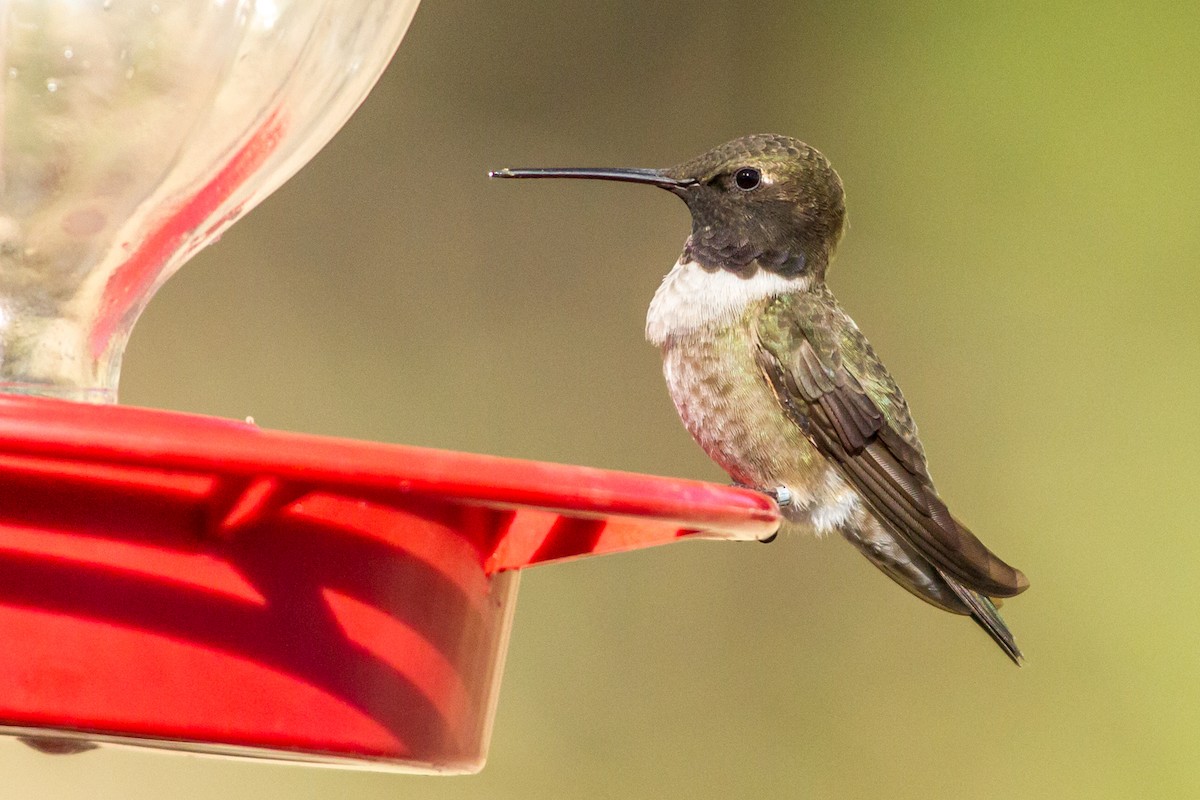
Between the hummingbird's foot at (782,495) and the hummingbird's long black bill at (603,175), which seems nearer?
the hummingbird's long black bill at (603,175)

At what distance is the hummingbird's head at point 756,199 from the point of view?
2.04m

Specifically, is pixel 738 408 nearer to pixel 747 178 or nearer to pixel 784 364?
pixel 784 364

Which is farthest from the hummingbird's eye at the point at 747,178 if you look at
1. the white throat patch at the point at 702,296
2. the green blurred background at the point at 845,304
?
the green blurred background at the point at 845,304

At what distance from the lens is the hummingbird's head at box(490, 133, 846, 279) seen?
2043mm

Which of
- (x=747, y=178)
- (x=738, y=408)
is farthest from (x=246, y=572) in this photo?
A: (x=747, y=178)

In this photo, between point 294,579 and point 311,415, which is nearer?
point 294,579

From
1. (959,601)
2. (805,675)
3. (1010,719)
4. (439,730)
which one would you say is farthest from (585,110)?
(439,730)

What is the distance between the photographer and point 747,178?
6.67 feet

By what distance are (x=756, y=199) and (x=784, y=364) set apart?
0.23 metres

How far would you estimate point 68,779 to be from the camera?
9.29 feet

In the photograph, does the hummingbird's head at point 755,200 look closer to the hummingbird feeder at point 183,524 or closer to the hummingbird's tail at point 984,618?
the hummingbird's tail at point 984,618

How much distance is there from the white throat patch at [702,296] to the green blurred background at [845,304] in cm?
138

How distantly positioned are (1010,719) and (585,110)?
67.4 inches

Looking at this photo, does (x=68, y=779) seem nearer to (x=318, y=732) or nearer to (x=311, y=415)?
(x=311, y=415)
